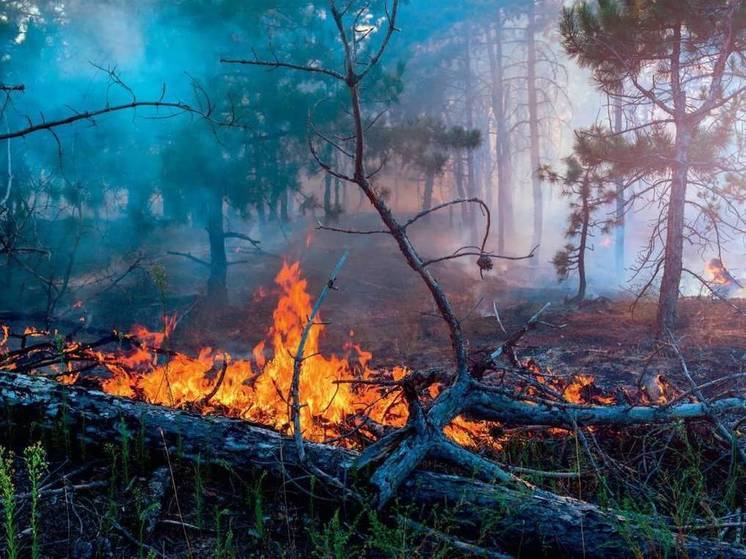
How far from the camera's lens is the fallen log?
257 cm

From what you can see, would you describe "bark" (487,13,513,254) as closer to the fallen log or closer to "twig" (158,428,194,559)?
the fallen log

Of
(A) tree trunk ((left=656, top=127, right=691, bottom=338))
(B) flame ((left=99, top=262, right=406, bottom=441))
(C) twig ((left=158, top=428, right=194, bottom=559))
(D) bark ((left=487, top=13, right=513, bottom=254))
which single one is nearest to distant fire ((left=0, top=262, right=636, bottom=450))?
(B) flame ((left=99, top=262, right=406, bottom=441))

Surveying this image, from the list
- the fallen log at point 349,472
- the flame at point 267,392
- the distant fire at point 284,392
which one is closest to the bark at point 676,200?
the distant fire at point 284,392

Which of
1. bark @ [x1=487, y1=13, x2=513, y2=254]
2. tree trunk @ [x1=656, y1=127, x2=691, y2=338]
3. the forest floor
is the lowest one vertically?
the forest floor

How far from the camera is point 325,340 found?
1161 cm

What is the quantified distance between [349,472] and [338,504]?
179 mm

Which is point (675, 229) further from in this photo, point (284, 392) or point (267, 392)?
point (267, 392)

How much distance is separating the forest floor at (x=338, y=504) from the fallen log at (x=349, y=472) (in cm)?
12

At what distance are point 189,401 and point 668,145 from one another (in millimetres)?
9347

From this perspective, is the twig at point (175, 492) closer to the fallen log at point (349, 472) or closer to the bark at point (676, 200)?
the fallen log at point (349, 472)

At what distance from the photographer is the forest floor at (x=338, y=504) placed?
2666 mm

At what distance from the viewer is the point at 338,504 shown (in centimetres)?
291

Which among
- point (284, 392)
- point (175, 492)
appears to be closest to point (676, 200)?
point (284, 392)

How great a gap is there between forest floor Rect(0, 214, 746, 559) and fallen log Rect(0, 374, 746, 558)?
119 mm
